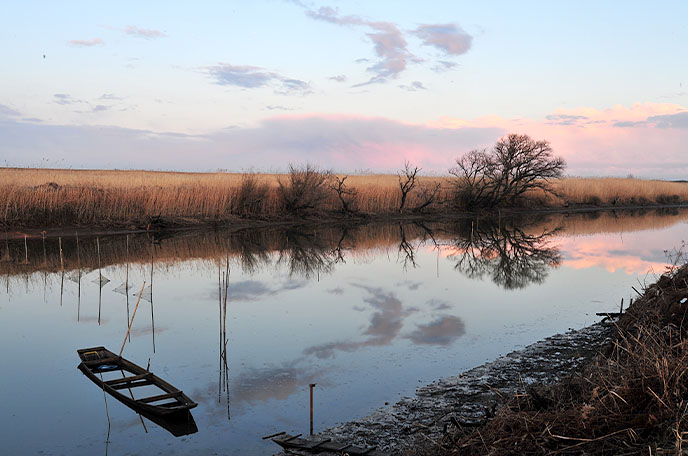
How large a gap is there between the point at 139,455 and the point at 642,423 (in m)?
3.73

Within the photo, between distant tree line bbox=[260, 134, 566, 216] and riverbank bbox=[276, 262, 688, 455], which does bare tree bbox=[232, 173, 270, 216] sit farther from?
riverbank bbox=[276, 262, 688, 455]

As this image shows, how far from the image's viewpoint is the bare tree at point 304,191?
25.7 metres

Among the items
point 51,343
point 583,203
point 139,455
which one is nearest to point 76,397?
point 139,455

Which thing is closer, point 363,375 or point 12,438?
point 12,438

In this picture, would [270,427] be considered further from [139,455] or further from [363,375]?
[363,375]

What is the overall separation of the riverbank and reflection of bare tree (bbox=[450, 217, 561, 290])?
6.16m

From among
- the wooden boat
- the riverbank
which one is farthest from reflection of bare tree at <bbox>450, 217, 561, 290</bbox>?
the wooden boat

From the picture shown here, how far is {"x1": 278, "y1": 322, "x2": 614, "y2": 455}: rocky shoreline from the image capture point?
4.64m

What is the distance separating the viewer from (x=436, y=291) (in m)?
11.4

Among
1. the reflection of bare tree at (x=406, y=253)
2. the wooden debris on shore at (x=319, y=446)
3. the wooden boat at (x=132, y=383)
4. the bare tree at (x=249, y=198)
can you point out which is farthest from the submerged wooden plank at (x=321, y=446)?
the bare tree at (x=249, y=198)

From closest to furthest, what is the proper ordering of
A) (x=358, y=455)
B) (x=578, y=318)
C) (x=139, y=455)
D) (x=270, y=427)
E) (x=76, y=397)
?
(x=358, y=455) < (x=139, y=455) < (x=270, y=427) < (x=76, y=397) < (x=578, y=318)

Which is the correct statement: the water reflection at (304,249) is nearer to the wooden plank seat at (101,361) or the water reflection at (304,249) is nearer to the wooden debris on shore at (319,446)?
the wooden plank seat at (101,361)

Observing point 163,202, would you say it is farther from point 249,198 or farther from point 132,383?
point 132,383

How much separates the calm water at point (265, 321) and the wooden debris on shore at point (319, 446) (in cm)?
22
